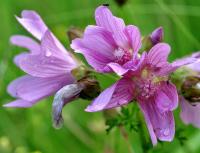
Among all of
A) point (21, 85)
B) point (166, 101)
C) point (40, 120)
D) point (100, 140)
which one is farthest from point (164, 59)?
point (100, 140)

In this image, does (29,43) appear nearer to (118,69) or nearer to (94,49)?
(94,49)

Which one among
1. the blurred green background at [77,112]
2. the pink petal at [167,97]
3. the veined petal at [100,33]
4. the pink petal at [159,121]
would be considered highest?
the veined petal at [100,33]

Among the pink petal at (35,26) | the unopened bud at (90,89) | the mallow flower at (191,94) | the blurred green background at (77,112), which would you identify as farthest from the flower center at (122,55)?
the blurred green background at (77,112)

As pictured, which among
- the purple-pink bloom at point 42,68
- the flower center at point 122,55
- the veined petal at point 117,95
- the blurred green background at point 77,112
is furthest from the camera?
the blurred green background at point 77,112

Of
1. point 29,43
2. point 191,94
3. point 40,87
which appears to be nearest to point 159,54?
point 191,94

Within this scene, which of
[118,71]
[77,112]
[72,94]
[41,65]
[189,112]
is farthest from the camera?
[77,112]

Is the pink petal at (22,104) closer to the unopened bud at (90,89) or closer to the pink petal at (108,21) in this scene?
the unopened bud at (90,89)

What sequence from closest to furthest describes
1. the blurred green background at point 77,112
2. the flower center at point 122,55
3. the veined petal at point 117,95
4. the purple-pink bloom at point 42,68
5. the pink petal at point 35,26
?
the veined petal at point 117,95 < the flower center at point 122,55 < the purple-pink bloom at point 42,68 < the pink petal at point 35,26 < the blurred green background at point 77,112
